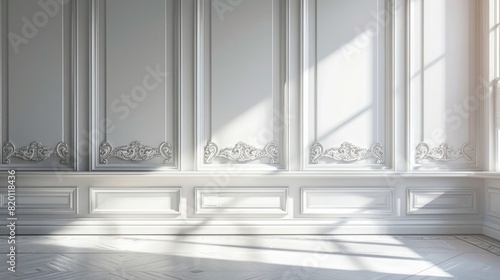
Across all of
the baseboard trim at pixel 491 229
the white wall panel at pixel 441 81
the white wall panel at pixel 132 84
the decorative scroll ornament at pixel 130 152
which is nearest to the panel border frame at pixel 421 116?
the white wall panel at pixel 441 81

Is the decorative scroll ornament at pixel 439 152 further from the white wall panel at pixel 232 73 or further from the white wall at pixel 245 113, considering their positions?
the white wall panel at pixel 232 73

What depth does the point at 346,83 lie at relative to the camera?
512 centimetres

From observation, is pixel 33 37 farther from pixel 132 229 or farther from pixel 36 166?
pixel 132 229

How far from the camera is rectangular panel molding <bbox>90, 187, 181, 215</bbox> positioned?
5.06 m

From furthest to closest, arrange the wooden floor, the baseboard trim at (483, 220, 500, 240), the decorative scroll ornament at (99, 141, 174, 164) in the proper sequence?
1. the decorative scroll ornament at (99, 141, 174, 164)
2. the baseboard trim at (483, 220, 500, 240)
3. the wooden floor

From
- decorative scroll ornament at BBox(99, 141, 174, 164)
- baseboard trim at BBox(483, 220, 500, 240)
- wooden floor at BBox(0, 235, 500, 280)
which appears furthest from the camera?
decorative scroll ornament at BBox(99, 141, 174, 164)

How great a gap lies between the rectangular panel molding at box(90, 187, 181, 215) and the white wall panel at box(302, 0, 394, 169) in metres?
1.50

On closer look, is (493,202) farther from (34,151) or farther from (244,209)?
(34,151)

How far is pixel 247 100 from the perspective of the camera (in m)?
5.09

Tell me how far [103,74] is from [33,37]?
2.73 feet

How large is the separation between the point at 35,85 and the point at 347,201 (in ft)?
11.6

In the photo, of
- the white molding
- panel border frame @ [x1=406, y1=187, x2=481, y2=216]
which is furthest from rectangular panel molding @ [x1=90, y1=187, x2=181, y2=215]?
panel border frame @ [x1=406, y1=187, x2=481, y2=216]

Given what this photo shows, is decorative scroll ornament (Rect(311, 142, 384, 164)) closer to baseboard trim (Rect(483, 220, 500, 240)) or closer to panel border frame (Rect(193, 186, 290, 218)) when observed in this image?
panel border frame (Rect(193, 186, 290, 218))

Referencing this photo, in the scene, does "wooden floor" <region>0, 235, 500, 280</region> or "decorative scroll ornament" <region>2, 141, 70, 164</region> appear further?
"decorative scroll ornament" <region>2, 141, 70, 164</region>
